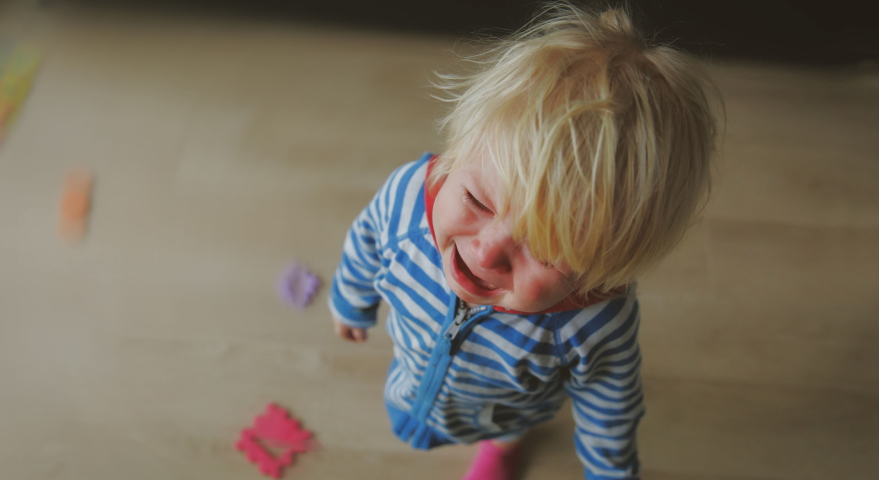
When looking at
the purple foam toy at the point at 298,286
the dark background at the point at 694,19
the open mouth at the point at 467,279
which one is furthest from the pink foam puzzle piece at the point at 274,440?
the dark background at the point at 694,19

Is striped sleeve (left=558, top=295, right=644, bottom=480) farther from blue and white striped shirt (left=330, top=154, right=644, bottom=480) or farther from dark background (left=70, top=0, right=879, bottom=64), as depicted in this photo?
dark background (left=70, top=0, right=879, bottom=64)

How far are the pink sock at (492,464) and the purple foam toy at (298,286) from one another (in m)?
0.39

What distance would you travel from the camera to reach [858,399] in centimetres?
108

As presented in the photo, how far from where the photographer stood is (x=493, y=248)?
0.50 m

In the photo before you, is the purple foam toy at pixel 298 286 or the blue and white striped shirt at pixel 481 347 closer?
the blue and white striped shirt at pixel 481 347

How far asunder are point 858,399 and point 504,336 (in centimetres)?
80

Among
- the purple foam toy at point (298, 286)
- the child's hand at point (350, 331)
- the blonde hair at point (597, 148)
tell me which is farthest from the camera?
the purple foam toy at point (298, 286)

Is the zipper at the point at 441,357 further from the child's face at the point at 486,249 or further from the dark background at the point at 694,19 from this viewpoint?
the dark background at the point at 694,19

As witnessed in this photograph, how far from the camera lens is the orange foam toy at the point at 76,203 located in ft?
3.93

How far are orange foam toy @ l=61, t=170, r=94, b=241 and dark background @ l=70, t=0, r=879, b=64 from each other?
49cm

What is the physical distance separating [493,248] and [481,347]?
0.64 feet

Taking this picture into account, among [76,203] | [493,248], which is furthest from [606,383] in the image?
[76,203]

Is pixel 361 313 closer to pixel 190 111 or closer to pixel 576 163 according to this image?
pixel 576 163

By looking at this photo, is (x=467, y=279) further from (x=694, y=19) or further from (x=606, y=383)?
(x=694, y=19)
